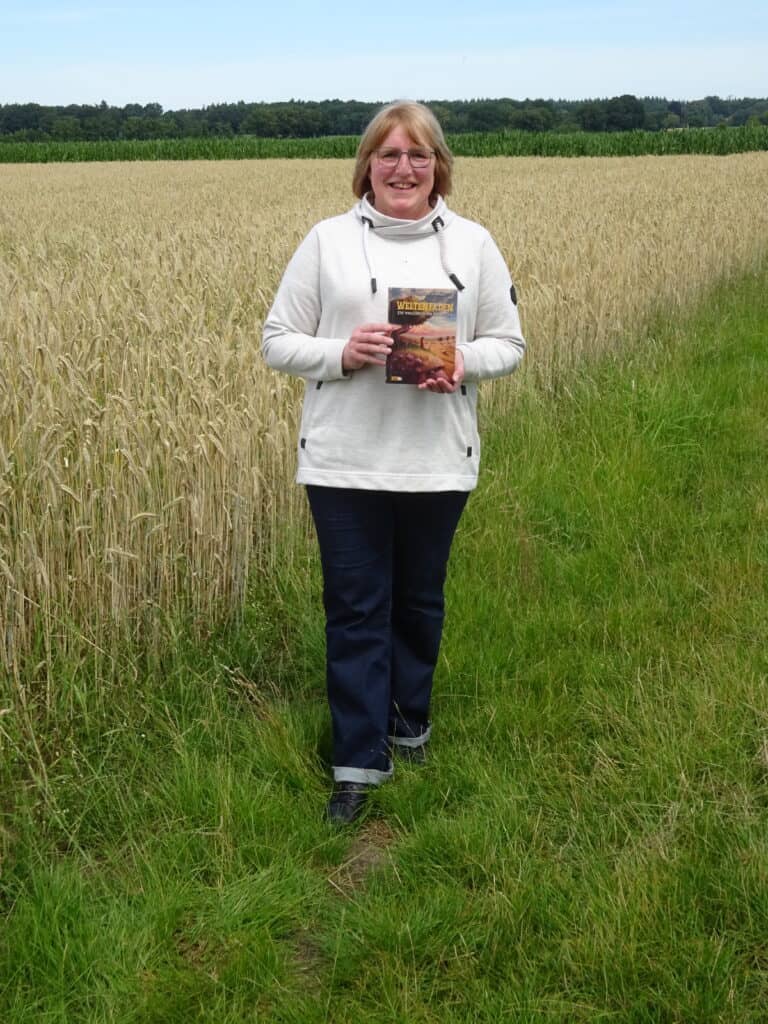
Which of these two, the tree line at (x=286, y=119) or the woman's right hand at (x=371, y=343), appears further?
the tree line at (x=286, y=119)

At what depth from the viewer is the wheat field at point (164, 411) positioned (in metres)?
3.34

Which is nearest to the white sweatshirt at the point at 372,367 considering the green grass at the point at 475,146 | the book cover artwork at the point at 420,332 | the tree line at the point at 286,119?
the book cover artwork at the point at 420,332

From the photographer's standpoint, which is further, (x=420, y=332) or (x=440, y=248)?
(x=440, y=248)

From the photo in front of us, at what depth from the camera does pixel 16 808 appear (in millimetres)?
2793

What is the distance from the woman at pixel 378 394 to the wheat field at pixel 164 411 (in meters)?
0.71

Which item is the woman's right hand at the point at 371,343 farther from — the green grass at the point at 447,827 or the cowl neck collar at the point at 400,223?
the green grass at the point at 447,827

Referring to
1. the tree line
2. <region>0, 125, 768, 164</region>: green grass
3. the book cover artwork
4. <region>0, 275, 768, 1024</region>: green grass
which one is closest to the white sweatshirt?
the book cover artwork

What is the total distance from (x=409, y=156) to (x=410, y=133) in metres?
0.06

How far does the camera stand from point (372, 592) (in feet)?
9.80

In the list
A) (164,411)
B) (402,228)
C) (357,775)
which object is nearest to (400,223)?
(402,228)

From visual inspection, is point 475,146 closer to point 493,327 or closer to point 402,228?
point 493,327

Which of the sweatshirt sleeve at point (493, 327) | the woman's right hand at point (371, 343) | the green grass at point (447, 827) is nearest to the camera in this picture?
the green grass at point (447, 827)

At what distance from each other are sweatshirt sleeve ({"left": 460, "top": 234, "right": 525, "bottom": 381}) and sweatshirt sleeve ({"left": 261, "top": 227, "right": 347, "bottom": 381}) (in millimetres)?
352

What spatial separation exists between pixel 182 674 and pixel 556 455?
278 centimetres
